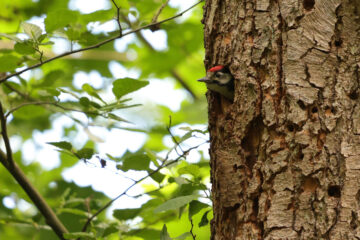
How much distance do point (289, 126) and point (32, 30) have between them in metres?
1.61

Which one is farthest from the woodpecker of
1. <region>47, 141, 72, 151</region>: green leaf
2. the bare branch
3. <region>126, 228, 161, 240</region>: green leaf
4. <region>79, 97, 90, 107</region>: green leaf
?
the bare branch

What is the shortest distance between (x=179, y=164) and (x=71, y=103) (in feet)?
2.94

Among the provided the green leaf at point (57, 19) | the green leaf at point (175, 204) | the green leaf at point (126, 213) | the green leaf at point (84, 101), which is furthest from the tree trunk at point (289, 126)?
the green leaf at point (57, 19)

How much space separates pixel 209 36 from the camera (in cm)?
301

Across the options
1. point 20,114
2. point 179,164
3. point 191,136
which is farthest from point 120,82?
point 20,114

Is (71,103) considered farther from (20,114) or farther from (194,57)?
(194,57)

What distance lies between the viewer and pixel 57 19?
3082 millimetres

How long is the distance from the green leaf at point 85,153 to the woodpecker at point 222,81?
0.86m

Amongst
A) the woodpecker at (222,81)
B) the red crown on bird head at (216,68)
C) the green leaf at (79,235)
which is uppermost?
the red crown on bird head at (216,68)

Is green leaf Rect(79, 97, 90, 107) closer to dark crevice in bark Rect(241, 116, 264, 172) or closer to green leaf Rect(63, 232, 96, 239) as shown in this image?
green leaf Rect(63, 232, 96, 239)

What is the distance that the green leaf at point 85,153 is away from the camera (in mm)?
3135

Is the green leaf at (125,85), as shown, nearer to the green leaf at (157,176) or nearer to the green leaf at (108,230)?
the green leaf at (157,176)

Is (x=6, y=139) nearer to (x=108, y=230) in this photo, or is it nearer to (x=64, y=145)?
(x=64, y=145)

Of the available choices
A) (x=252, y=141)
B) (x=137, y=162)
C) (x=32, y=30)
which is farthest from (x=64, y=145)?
(x=252, y=141)
